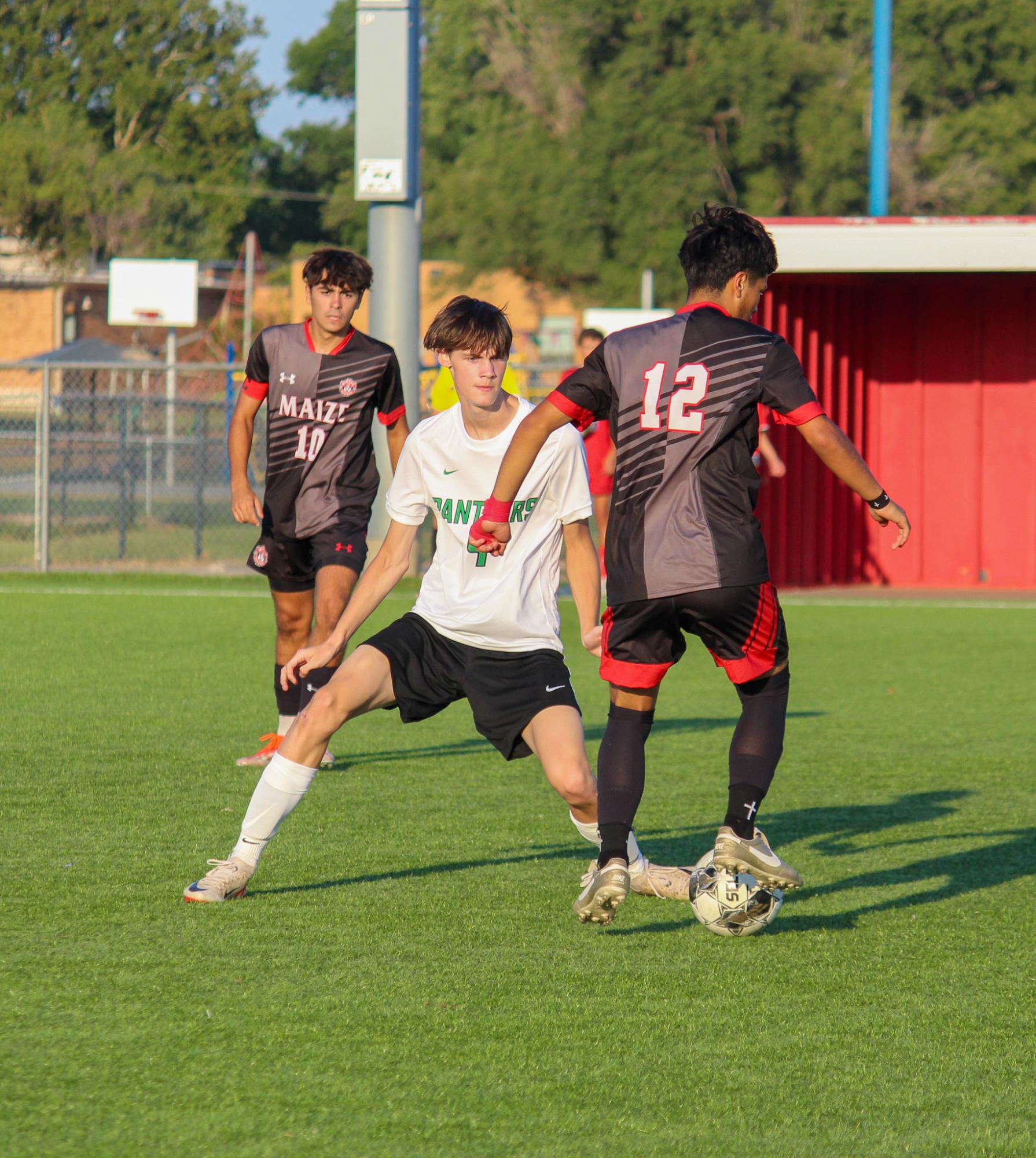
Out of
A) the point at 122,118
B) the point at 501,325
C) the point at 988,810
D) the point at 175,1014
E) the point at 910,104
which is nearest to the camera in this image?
the point at 175,1014

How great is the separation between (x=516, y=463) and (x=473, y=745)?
3.75m

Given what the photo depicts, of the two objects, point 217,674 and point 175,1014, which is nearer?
point 175,1014

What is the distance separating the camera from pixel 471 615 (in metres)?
5.02

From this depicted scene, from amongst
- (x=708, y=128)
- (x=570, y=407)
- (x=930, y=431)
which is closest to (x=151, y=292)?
(x=930, y=431)

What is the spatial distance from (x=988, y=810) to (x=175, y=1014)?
386cm

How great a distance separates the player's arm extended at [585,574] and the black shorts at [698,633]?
0.82 feet

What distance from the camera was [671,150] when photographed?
45.0 meters

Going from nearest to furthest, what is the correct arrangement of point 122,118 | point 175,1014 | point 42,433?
point 175,1014, point 42,433, point 122,118

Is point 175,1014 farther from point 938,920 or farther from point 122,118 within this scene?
point 122,118

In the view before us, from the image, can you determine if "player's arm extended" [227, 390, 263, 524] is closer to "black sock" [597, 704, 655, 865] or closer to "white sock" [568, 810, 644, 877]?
"white sock" [568, 810, 644, 877]

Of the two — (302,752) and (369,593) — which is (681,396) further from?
(302,752)

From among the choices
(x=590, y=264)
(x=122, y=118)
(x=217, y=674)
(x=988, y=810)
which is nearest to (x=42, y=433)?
(x=217, y=674)

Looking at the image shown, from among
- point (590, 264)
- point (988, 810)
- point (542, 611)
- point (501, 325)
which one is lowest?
point (988, 810)

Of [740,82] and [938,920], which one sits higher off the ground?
[740,82]
